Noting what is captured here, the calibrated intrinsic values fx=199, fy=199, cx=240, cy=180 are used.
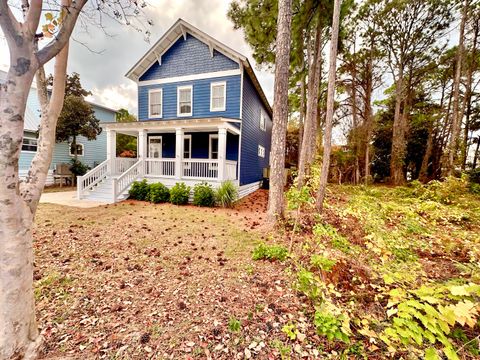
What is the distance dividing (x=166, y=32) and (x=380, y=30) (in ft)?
44.0

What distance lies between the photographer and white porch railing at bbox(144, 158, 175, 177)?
30.7ft

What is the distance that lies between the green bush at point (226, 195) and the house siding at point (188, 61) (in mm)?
6314

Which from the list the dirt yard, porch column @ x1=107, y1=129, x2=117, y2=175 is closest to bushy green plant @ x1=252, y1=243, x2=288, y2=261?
the dirt yard

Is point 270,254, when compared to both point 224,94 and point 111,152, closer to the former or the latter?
point 224,94

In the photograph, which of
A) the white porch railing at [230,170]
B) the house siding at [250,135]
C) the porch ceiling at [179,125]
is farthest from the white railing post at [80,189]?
the house siding at [250,135]

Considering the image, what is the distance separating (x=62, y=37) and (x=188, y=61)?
35.3 ft

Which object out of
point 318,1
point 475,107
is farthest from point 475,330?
point 475,107

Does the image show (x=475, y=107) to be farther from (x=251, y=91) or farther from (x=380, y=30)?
(x=251, y=91)

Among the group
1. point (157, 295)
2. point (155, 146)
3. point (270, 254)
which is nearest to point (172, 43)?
point (155, 146)

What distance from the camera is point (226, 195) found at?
7.63m

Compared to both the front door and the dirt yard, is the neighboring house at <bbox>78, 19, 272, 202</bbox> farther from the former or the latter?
the dirt yard

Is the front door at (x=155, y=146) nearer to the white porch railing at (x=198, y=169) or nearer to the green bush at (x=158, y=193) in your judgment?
the white porch railing at (x=198, y=169)

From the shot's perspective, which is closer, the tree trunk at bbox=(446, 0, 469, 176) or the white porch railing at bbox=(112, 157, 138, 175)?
the tree trunk at bbox=(446, 0, 469, 176)

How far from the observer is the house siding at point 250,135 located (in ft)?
35.4
